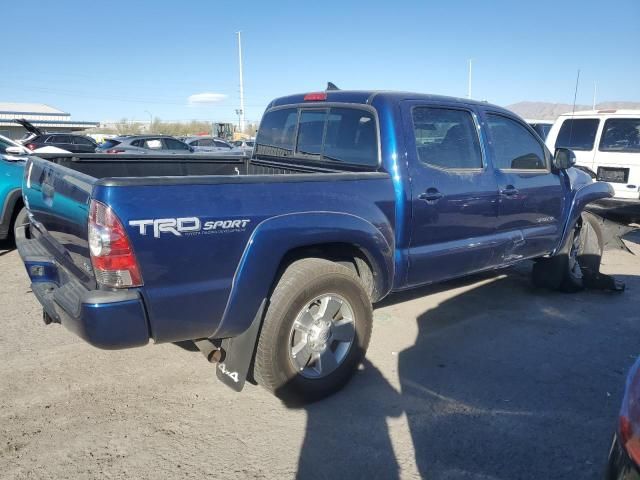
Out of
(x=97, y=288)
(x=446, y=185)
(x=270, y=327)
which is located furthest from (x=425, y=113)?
(x=97, y=288)

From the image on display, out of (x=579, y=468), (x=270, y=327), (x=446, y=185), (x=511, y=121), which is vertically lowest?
(x=579, y=468)

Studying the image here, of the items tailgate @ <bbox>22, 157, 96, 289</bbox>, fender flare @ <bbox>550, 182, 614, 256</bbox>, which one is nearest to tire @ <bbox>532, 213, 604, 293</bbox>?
fender flare @ <bbox>550, 182, 614, 256</bbox>

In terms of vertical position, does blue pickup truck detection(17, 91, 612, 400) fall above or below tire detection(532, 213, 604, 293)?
above

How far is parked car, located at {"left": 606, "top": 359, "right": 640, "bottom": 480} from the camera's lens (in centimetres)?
144

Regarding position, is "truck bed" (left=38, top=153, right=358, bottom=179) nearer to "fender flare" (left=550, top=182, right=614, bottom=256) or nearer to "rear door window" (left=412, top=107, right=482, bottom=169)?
"rear door window" (left=412, top=107, right=482, bottom=169)

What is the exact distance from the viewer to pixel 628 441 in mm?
1481

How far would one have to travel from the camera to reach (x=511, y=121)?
4512 millimetres

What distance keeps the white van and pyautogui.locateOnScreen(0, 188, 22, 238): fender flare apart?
8.89 m

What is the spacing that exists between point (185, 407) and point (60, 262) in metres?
1.17

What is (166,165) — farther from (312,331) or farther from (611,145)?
(611,145)

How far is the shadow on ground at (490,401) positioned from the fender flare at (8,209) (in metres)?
5.08

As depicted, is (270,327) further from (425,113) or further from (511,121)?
(511,121)

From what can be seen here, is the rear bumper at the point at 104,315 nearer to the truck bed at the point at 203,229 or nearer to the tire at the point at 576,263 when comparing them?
the truck bed at the point at 203,229

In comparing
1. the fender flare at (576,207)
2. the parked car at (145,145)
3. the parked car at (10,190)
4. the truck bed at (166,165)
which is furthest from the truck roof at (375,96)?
the parked car at (145,145)
